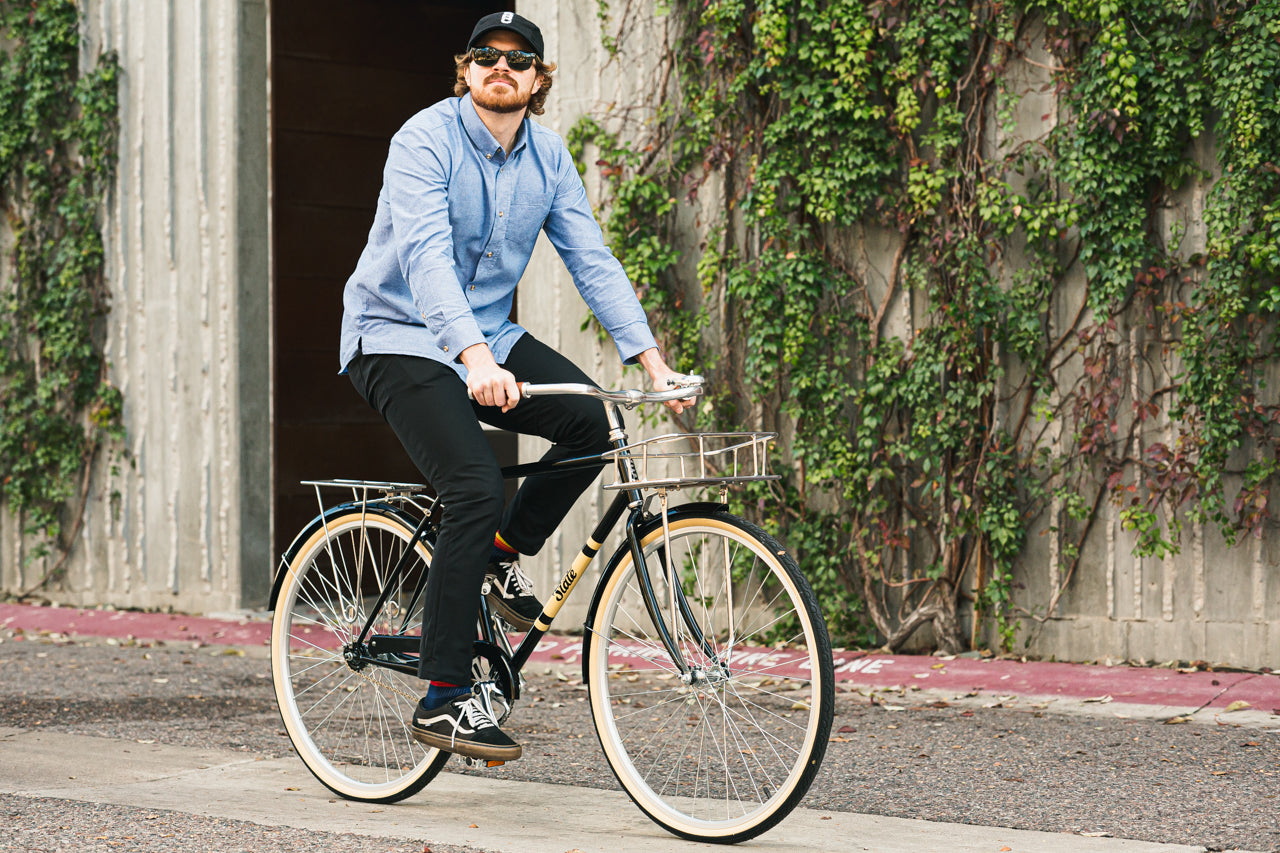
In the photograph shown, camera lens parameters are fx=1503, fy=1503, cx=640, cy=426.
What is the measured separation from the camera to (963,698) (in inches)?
220

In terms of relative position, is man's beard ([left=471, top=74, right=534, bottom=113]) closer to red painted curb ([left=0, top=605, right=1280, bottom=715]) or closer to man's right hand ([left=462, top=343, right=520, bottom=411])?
man's right hand ([left=462, top=343, right=520, bottom=411])

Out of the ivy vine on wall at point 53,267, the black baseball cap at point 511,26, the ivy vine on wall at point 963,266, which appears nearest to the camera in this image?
the black baseball cap at point 511,26

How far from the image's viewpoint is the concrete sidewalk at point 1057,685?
519 cm

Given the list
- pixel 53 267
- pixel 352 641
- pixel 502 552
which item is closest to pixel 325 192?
pixel 53 267

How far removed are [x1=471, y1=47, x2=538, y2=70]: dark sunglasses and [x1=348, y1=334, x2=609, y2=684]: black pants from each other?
2.41 ft

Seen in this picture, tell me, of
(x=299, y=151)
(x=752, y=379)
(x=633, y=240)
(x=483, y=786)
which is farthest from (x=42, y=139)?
(x=483, y=786)

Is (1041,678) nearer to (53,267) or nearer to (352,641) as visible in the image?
(352,641)

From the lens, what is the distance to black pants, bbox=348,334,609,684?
3742 millimetres

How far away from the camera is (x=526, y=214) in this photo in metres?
3.97

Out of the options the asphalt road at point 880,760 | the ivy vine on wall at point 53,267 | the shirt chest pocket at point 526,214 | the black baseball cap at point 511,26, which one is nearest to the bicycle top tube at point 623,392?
the shirt chest pocket at point 526,214

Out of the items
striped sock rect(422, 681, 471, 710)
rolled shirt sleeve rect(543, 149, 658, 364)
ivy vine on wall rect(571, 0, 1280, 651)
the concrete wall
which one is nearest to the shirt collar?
rolled shirt sleeve rect(543, 149, 658, 364)

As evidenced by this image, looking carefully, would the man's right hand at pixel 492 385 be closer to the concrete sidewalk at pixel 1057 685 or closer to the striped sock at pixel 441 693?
the striped sock at pixel 441 693

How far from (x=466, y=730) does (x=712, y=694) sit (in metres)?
0.62

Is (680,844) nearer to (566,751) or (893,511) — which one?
(566,751)
